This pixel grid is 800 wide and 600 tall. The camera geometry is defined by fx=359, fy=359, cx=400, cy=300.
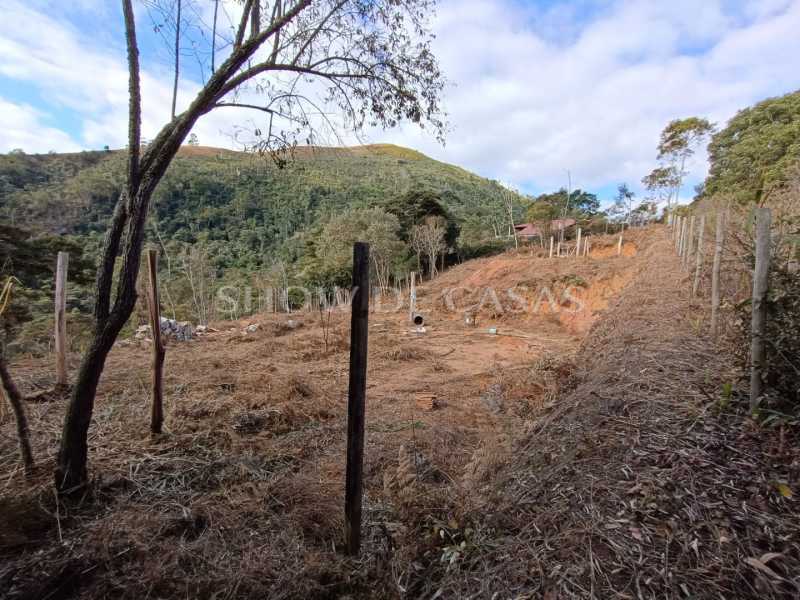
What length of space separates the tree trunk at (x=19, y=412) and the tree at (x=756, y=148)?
57.0ft

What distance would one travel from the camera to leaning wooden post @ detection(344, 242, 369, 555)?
5.32 feet

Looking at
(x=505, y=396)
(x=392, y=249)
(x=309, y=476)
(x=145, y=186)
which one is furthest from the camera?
(x=392, y=249)

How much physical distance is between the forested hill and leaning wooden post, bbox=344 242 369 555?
1086 centimetres

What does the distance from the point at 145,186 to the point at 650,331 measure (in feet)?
15.8

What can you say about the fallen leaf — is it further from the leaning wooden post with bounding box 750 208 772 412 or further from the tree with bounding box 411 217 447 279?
the tree with bounding box 411 217 447 279

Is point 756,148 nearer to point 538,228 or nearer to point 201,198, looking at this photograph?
point 538,228

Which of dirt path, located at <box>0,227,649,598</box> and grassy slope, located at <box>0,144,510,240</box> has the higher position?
grassy slope, located at <box>0,144,510,240</box>

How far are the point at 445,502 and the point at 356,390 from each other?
87 cm

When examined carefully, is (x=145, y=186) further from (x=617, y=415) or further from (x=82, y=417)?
(x=617, y=415)

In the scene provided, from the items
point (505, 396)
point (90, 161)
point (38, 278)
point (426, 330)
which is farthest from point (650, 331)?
point (90, 161)

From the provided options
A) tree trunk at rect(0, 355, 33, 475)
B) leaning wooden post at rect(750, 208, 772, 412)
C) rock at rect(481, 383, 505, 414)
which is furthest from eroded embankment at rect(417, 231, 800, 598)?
tree trunk at rect(0, 355, 33, 475)

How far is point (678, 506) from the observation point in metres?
1.48

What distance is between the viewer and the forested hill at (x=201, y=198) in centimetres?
1758

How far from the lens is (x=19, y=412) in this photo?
2.05 meters
